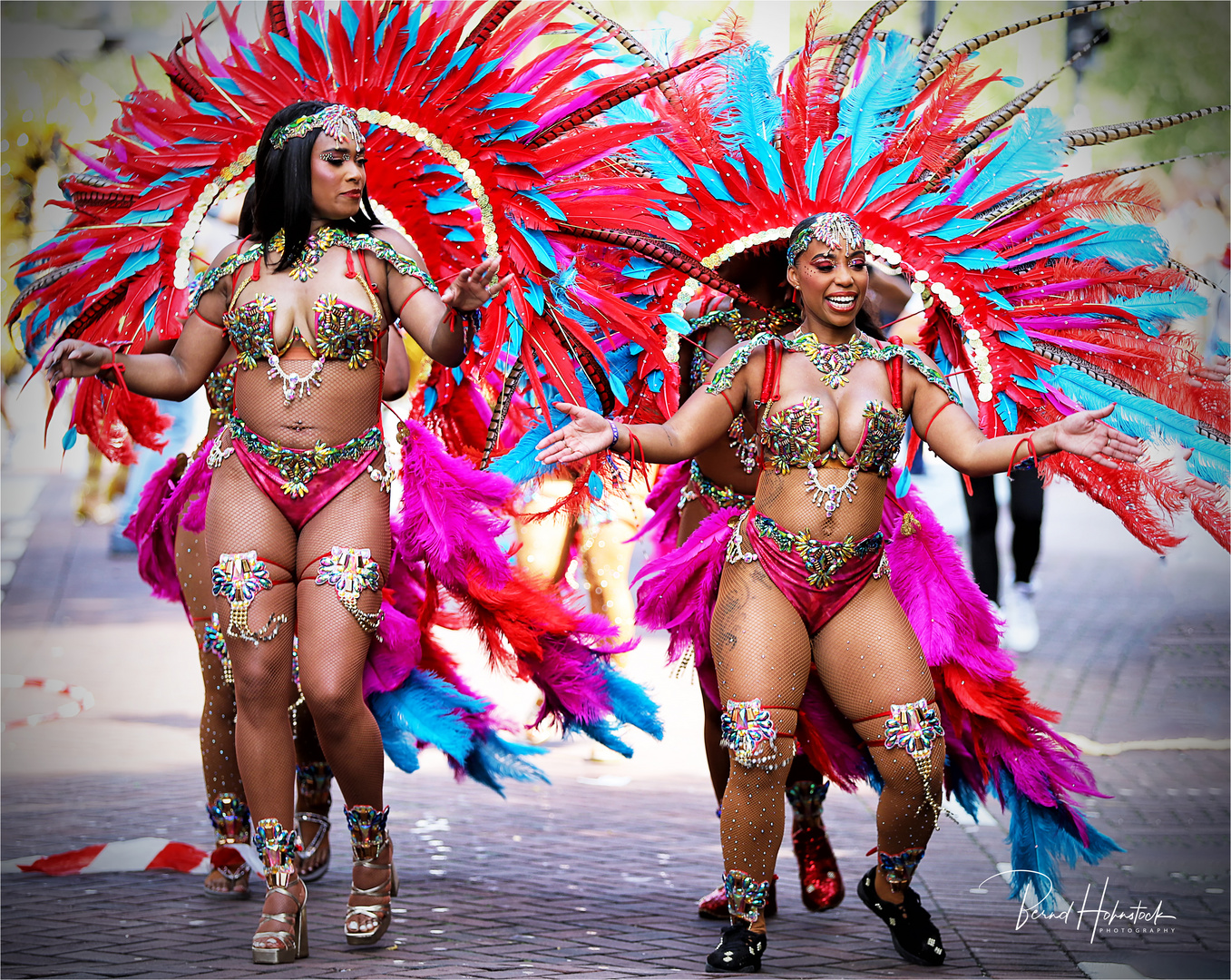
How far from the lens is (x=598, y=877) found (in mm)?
4656

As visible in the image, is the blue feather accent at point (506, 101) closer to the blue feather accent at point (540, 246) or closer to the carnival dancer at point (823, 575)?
the blue feather accent at point (540, 246)

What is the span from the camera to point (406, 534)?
4285mm

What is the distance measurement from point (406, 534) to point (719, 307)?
1.16 m

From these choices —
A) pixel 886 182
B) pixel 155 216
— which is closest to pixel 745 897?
pixel 886 182

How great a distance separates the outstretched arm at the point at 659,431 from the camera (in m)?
3.38

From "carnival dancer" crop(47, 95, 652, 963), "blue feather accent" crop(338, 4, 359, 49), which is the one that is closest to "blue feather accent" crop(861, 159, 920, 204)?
"carnival dancer" crop(47, 95, 652, 963)

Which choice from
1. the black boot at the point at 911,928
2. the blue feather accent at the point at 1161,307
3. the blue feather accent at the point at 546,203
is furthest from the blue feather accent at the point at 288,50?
the black boot at the point at 911,928

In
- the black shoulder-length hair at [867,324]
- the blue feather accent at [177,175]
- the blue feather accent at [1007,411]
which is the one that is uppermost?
the blue feather accent at [177,175]

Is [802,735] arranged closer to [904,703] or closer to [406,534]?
[904,703]

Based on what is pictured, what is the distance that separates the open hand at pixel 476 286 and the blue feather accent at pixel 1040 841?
6.37 ft

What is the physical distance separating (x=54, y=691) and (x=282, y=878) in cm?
523

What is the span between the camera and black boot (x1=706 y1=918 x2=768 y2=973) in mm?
3543

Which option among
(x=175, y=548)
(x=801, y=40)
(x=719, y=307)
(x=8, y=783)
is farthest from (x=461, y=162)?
(x=8, y=783)

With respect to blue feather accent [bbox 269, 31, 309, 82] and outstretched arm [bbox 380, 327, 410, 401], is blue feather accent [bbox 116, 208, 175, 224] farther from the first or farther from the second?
outstretched arm [bbox 380, 327, 410, 401]
